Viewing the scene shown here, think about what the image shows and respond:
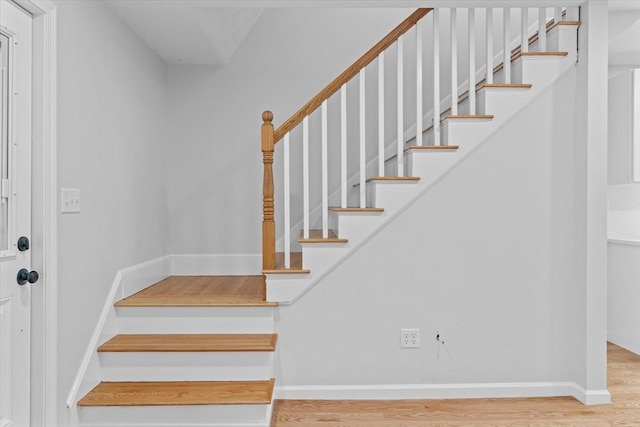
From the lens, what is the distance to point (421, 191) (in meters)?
3.07

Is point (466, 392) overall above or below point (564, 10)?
below

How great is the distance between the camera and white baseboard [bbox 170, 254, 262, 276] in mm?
4246

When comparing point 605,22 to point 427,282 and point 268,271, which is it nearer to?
point 427,282

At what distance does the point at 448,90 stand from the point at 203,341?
9.47ft

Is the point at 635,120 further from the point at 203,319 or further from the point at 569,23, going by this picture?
the point at 203,319

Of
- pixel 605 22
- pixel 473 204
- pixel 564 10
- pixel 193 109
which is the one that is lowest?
pixel 473 204

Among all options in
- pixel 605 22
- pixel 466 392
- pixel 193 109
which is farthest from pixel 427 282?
pixel 193 109

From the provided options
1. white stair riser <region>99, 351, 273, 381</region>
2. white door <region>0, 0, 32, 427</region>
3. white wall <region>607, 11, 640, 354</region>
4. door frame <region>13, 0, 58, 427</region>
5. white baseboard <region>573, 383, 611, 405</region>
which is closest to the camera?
white door <region>0, 0, 32, 427</region>

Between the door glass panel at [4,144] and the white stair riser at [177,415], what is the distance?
1053mm

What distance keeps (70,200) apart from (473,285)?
7.82 ft

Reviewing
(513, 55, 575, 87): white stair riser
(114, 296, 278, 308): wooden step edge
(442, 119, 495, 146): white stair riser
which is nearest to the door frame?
(114, 296, 278, 308): wooden step edge

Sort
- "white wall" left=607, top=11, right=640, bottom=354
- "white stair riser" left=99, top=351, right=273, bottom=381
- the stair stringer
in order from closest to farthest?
"white stair riser" left=99, top=351, right=273, bottom=381 < the stair stringer < "white wall" left=607, top=11, right=640, bottom=354

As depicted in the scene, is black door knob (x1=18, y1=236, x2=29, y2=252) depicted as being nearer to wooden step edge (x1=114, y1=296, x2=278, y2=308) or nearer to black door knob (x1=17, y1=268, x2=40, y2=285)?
black door knob (x1=17, y1=268, x2=40, y2=285)

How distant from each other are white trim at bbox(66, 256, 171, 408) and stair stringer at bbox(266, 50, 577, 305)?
0.96 meters
